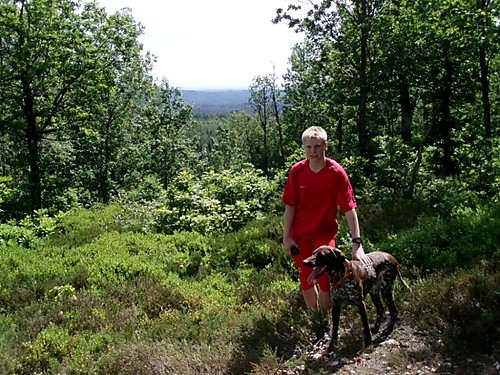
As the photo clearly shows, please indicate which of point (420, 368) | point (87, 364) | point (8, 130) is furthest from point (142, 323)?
point (8, 130)

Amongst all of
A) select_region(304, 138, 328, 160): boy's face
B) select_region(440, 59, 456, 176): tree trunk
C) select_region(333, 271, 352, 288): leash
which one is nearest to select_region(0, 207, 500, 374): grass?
select_region(333, 271, 352, 288): leash

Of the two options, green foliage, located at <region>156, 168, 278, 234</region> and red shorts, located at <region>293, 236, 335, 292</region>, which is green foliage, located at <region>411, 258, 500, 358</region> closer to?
red shorts, located at <region>293, 236, 335, 292</region>

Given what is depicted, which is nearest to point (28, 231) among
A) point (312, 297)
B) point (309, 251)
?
point (312, 297)

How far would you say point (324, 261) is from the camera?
4266 millimetres

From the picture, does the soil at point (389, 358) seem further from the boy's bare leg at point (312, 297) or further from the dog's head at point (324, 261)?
the dog's head at point (324, 261)

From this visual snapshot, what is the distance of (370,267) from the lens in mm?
4559

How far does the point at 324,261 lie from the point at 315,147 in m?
1.22

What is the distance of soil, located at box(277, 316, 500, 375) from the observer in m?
4.13

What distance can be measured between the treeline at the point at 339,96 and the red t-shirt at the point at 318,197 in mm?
5195

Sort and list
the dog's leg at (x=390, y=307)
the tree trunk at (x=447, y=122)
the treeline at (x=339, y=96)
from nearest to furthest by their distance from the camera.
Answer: the dog's leg at (x=390, y=307) < the treeline at (x=339, y=96) < the tree trunk at (x=447, y=122)

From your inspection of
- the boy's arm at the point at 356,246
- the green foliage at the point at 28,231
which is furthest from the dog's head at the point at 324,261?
the green foliage at the point at 28,231

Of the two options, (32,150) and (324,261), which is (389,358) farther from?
(32,150)

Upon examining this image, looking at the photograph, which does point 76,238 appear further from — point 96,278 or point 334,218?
point 334,218

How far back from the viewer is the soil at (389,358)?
163 inches
